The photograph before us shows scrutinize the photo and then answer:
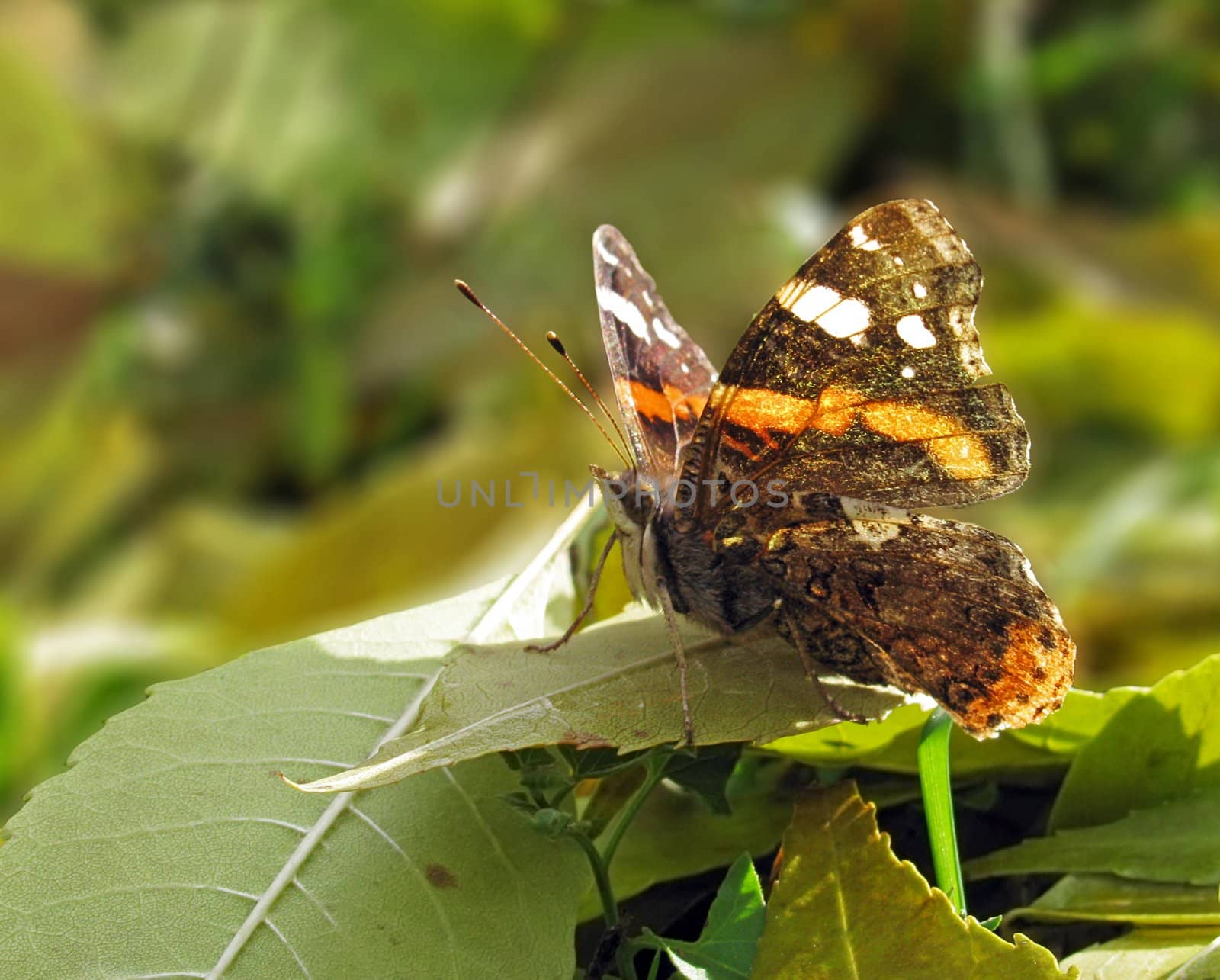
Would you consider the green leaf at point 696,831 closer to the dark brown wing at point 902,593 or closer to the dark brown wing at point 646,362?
the dark brown wing at point 902,593

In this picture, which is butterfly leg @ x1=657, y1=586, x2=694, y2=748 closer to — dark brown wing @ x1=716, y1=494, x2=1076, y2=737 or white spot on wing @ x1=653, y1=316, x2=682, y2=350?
dark brown wing @ x1=716, y1=494, x2=1076, y2=737

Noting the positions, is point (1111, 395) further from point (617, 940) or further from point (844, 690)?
point (617, 940)

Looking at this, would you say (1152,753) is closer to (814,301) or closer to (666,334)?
(814,301)

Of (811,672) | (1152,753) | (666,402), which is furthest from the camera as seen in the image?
(666,402)

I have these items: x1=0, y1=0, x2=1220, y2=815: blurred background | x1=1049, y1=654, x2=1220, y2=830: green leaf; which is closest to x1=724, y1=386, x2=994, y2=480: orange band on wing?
x1=1049, y1=654, x2=1220, y2=830: green leaf

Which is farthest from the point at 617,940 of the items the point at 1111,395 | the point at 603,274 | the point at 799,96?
the point at 799,96

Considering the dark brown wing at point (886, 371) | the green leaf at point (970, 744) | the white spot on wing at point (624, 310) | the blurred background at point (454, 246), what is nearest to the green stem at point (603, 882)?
the green leaf at point (970, 744)

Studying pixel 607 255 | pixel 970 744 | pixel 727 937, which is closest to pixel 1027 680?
pixel 970 744
